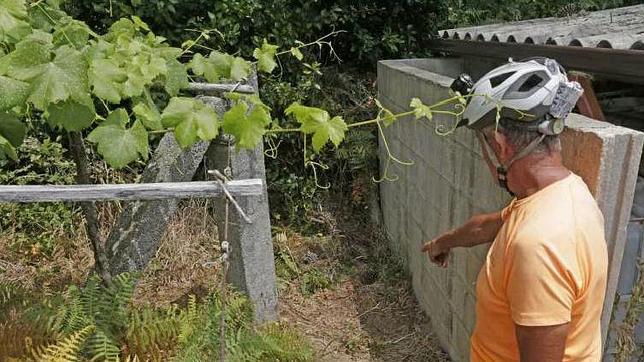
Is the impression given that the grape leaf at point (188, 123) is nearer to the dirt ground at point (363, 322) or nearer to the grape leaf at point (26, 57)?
the grape leaf at point (26, 57)

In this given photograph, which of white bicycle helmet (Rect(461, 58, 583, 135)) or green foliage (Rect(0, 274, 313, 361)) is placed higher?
white bicycle helmet (Rect(461, 58, 583, 135))

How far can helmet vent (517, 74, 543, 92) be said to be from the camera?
1899mm

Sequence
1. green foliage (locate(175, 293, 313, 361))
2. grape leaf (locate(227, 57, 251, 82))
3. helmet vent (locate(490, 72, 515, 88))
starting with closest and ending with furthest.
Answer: helmet vent (locate(490, 72, 515, 88)) < grape leaf (locate(227, 57, 251, 82)) < green foliage (locate(175, 293, 313, 361))

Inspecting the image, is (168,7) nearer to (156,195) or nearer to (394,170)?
(394,170)

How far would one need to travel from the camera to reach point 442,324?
409 cm

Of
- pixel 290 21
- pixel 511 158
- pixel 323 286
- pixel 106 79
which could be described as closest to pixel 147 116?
pixel 106 79

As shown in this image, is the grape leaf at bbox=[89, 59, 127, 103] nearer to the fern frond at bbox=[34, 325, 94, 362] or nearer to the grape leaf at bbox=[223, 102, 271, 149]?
the grape leaf at bbox=[223, 102, 271, 149]

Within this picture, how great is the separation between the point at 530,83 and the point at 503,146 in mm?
227

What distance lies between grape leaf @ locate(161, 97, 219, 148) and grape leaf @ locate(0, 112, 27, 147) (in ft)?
A: 1.84

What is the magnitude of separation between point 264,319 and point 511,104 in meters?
2.78

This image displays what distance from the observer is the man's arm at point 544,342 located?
1632 millimetres

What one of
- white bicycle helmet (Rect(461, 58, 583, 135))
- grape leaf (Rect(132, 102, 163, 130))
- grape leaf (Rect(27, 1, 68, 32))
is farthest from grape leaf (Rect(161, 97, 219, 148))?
white bicycle helmet (Rect(461, 58, 583, 135))

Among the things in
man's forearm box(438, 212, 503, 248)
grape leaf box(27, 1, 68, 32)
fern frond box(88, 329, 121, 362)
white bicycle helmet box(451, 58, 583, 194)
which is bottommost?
fern frond box(88, 329, 121, 362)

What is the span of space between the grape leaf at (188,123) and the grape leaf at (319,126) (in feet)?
1.18
